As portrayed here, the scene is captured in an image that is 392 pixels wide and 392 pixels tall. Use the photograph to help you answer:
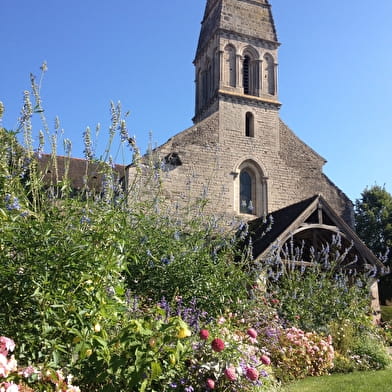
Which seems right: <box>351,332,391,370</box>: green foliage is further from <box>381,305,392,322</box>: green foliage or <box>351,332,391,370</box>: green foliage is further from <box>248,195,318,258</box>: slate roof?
<box>381,305,392,322</box>: green foliage

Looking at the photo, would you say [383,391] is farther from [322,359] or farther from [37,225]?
[37,225]

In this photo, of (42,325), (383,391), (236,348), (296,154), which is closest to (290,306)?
(383,391)

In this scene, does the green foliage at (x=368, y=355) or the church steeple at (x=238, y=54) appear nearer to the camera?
the green foliage at (x=368, y=355)

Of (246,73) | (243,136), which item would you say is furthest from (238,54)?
(243,136)

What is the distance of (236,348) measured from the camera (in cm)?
482

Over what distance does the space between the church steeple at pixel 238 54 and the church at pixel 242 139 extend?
0.04m

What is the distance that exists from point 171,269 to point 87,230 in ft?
7.02

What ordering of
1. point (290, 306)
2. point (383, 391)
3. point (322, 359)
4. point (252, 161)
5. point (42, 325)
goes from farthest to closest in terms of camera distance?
point (252, 161), point (290, 306), point (322, 359), point (383, 391), point (42, 325)

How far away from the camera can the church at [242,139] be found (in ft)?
55.9

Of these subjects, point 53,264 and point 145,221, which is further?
point 145,221

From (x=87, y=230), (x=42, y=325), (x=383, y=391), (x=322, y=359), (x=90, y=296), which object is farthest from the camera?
(x=322, y=359)

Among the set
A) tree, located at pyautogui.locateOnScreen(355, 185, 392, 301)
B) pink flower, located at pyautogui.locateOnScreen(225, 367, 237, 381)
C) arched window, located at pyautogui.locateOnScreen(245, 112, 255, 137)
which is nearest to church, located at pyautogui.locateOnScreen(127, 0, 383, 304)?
arched window, located at pyautogui.locateOnScreen(245, 112, 255, 137)

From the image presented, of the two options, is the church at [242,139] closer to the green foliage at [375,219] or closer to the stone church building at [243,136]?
the stone church building at [243,136]

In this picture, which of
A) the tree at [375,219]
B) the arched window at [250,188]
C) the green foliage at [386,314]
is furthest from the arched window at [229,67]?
Answer: the tree at [375,219]
